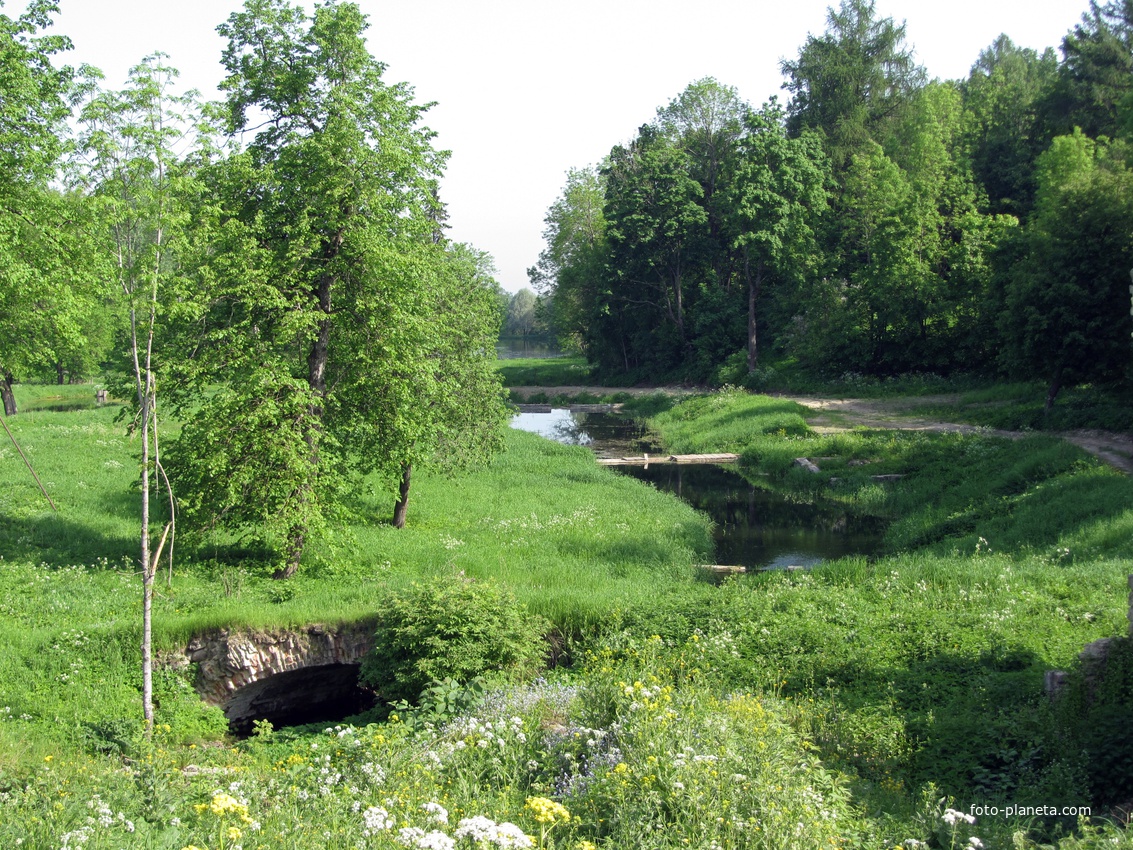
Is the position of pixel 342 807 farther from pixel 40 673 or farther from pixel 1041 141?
pixel 1041 141

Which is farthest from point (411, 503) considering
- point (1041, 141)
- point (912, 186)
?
point (1041, 141)

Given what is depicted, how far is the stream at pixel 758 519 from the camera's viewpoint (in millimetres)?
22469

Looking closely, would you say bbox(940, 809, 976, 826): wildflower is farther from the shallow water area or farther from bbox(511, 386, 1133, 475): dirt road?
the shallow water area

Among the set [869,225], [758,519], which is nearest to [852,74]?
[869,225]

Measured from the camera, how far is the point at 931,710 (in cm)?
1035

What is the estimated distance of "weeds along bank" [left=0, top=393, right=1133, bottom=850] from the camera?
22.3 ft

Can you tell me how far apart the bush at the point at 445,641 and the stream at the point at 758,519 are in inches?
385

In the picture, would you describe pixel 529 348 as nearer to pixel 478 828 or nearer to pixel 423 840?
pixel 478 828

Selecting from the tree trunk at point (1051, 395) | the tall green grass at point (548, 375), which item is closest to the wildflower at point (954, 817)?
the tree trunk at point (1051, 395)

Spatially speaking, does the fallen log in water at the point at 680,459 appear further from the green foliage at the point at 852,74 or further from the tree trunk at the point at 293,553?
the green foliage at the point at 852,74

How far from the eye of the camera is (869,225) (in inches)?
2084

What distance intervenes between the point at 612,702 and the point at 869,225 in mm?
49516

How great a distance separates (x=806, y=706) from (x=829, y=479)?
21.0m

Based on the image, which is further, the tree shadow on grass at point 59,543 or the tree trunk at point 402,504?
the tree trunk at point 402,504
